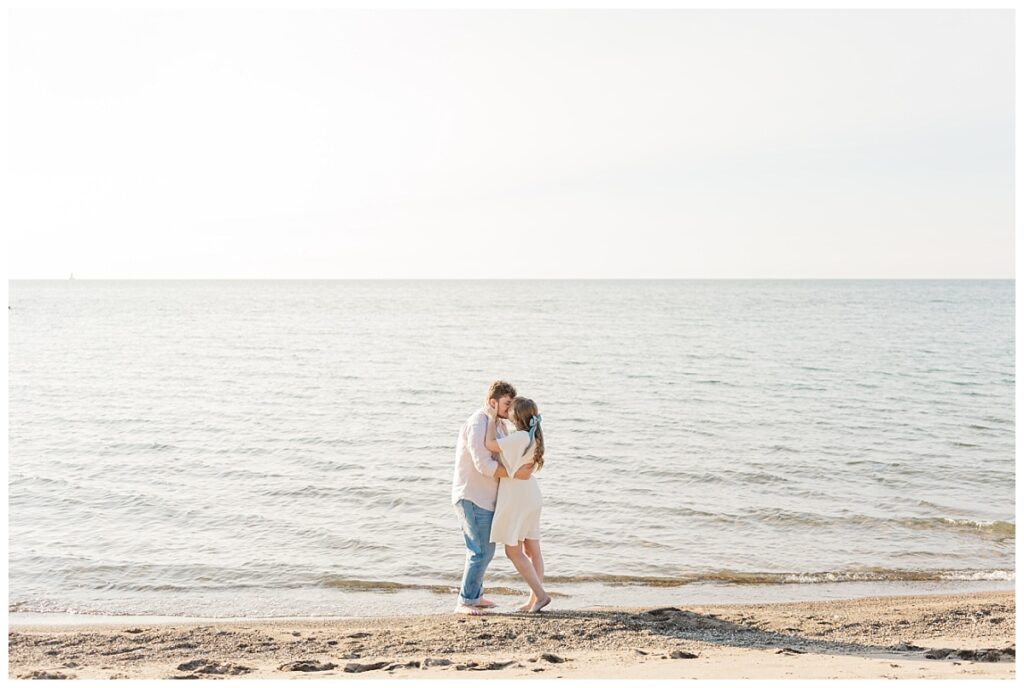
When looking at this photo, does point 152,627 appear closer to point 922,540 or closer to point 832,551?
point 832,551

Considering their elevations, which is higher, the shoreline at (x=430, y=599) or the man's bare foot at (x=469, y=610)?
the man's bare foot at (x=469, y=610)

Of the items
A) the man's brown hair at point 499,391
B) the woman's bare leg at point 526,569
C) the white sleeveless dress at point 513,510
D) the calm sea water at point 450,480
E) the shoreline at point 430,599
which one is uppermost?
the man's brown hair at point 499,391

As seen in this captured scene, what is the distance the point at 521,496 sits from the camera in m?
7.58

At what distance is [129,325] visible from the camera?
63.5 m

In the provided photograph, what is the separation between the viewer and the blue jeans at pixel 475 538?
24.9ft

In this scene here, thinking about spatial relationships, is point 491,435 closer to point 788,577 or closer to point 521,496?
point 521,496

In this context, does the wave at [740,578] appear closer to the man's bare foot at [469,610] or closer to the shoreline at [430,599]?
the shoreline at [430,599]

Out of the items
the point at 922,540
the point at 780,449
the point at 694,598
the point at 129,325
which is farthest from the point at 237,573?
the point at 129,325

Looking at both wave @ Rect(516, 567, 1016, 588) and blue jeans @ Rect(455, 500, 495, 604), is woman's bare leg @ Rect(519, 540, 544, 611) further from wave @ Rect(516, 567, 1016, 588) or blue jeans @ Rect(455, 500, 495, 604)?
wave @ Rect(516, 567, 1016, 588)

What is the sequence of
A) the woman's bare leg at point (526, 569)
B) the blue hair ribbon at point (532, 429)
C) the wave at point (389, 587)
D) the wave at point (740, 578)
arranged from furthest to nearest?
1. the wave at point (740, 578)
2. the wave at point (389, 587)
3. the woman's bare leg at point (526, 569)
4. the blue hair ribbon at point (532, 429)

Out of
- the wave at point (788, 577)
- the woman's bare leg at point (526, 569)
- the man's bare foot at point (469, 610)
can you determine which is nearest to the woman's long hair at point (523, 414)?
the woman's bare leg at point (526, 569)

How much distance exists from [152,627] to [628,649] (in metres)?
4.40

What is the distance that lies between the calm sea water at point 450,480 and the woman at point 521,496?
169 cm

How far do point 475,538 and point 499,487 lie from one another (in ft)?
1.63
